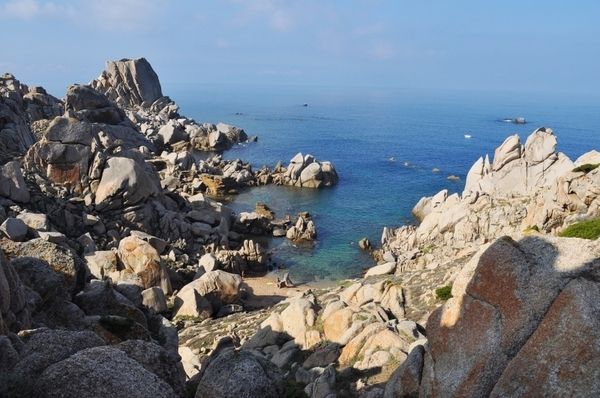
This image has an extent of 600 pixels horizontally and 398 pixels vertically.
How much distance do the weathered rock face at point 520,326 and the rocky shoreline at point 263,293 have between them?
4 centimetres

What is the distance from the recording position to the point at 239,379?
17.0 meters

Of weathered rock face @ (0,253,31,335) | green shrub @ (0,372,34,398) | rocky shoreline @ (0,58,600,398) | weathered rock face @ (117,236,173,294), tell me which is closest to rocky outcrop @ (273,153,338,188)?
rocky shoreline @ (0,58,600,398)

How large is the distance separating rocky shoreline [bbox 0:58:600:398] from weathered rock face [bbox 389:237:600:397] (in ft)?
0.14

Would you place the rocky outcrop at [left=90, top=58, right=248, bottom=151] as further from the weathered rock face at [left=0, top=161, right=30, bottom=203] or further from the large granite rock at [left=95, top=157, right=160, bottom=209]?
the weathered rock face at [left=0, top=161, right=30, bottom=203]

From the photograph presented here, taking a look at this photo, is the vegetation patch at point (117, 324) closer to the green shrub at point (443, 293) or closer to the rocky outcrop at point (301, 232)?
the green shrub at point (443, 293)

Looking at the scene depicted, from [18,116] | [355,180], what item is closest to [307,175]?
[355,180]

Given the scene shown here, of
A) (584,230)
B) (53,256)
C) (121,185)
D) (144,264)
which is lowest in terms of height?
(144,264)

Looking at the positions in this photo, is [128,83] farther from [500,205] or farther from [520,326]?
[520,326]

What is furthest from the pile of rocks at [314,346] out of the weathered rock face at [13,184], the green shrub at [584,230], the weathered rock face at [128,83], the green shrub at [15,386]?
the weathered rock face at [128,83]

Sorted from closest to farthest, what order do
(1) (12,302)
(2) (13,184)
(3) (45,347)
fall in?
(3) (45,347), (1) (12,302), (2) (13,184)

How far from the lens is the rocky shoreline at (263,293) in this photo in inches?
532

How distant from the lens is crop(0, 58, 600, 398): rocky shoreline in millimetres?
13516

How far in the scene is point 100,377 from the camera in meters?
11.7

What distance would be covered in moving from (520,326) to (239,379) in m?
9.20
